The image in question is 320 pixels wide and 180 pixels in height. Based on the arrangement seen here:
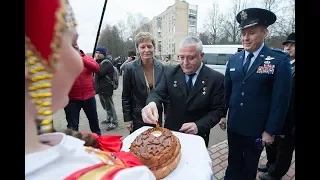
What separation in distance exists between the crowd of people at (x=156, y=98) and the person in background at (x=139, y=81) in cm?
1

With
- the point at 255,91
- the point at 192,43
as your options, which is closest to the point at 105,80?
the point at 192,43

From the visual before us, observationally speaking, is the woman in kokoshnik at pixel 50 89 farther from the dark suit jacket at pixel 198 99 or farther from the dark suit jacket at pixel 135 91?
the dark suit jacket at pixel 135 91

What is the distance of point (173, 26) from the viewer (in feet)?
148

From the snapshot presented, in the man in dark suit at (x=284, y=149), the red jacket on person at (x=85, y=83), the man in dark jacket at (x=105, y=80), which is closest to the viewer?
the man in dark suit at (x=284, y=149)

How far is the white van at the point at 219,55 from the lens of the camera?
11.2 metres

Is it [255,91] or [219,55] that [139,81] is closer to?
[255,91]

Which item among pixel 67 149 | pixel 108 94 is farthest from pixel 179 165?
pixel 108 94

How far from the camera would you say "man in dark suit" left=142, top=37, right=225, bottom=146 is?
2.08 meters

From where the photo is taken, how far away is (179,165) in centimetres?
141

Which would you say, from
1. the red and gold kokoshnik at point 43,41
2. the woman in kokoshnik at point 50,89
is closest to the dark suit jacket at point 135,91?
the woman in kokoshnik at point 50,89

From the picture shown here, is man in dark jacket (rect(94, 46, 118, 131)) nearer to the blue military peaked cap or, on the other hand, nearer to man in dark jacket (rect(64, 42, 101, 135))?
man in dark jacket (rect(64, 42, 101, 135))

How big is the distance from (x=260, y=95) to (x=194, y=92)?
0.65 m
